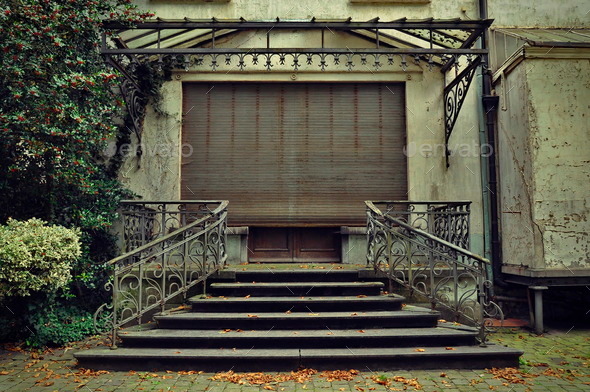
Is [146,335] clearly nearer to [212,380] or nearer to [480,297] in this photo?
[212,380]

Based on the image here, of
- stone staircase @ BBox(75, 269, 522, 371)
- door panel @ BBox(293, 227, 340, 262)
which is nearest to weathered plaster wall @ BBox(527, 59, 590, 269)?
stone staircase @ BBox(75, 269, 522, 371)

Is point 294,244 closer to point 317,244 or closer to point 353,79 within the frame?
point 317,244

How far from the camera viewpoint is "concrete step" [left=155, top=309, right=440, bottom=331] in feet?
19.7

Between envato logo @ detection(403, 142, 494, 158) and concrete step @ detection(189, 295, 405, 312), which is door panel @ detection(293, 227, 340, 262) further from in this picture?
concrete step @ detection(189, 295, 405, 312)

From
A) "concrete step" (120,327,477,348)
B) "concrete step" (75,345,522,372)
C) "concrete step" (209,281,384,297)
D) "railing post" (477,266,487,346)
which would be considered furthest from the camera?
"concrete step" (209,281,384,297)

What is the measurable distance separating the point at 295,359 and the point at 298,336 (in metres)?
0.35

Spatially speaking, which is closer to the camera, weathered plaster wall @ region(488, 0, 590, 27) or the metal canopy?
the metal canopy

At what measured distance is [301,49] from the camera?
7.74 meters

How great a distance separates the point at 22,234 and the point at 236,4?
623 centimetres

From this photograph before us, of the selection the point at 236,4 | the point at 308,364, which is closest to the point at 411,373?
the point at 308,364

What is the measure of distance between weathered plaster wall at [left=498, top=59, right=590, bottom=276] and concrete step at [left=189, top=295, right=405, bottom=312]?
295cm

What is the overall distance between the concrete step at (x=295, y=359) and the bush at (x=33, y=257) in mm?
1414

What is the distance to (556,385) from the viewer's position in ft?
15.8

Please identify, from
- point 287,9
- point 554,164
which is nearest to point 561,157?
point 554,164
